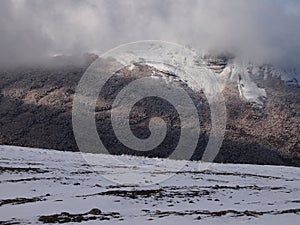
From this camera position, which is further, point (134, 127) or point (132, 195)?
point (134, 127)

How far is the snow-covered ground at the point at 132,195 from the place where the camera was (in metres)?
15.2

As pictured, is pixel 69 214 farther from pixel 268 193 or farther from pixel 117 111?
pixel 117 111

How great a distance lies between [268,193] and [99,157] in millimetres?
16876

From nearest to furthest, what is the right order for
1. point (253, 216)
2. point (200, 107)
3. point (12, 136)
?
1. point (253, 216)
2. point (12, 136)
3. point (200, 107)

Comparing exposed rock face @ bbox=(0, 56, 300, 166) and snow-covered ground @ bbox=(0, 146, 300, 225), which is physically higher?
exposed rock face @ bbox=(0, 56, 300, 166)

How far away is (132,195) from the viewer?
Result: 19.5 m

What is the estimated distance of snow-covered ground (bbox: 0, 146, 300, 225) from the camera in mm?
15164

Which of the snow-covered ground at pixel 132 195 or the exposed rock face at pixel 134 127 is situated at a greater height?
the exposed rock face at pixel 134 127

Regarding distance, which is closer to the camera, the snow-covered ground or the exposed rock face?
the snow-covered ground

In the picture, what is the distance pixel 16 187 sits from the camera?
19.7m

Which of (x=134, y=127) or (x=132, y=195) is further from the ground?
(x=134, y=127)

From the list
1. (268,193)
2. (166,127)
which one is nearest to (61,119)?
(166,127)

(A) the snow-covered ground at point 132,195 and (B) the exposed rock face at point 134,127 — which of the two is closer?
(A) the snow-covered ground at point 132,195

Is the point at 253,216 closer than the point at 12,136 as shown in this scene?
Yes
